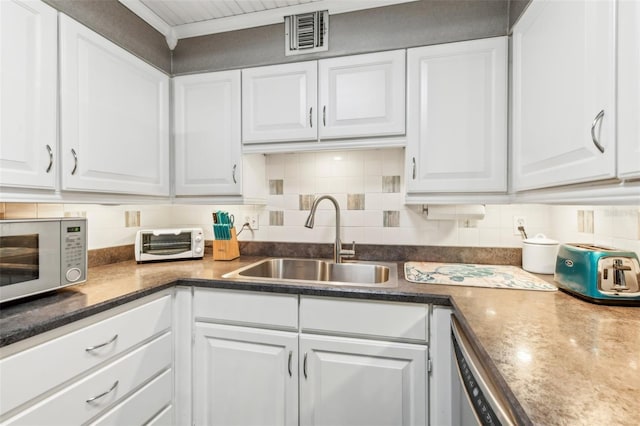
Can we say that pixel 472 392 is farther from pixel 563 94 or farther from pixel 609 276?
pixel 563 94

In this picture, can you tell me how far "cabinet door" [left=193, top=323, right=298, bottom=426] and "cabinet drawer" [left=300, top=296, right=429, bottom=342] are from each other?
14cm

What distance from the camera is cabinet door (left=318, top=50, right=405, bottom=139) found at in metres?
1.52

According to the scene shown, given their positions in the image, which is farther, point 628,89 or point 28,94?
point 28,94

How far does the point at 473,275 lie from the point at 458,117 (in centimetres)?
75

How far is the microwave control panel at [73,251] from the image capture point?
1.13 m

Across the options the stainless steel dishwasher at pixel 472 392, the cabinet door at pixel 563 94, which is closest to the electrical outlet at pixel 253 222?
the stainless steel dishwasher at pixel 472 392

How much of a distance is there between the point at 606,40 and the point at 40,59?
1812 mm

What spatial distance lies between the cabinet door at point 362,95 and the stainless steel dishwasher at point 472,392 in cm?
97

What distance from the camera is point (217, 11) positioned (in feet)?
5.54

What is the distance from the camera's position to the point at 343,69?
158 centimetres

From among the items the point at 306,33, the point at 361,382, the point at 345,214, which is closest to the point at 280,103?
the point at 306,33

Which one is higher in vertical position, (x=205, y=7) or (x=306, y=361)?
(x=205, y=7)

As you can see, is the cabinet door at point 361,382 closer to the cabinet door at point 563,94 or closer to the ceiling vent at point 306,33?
the cabinet door at point 563,94

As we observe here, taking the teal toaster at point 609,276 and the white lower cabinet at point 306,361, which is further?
the white lower cabinet at point 306,361
